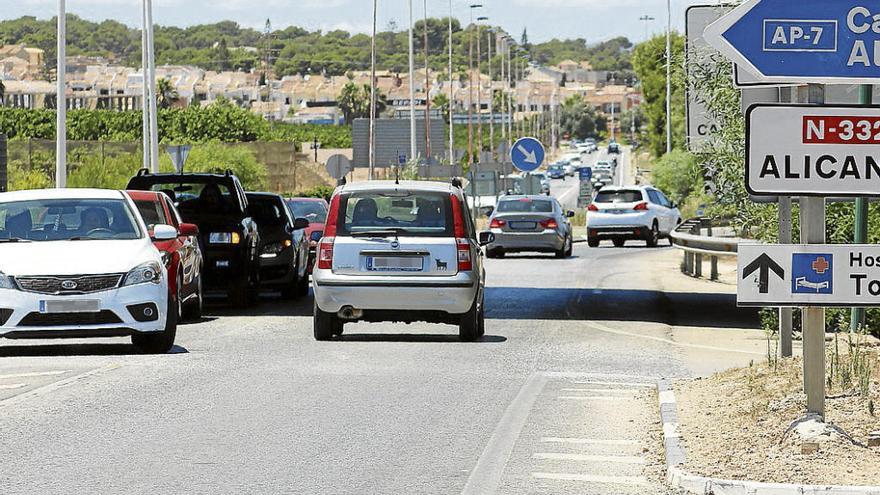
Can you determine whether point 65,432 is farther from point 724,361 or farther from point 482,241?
point 482,241

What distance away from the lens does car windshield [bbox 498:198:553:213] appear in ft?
136

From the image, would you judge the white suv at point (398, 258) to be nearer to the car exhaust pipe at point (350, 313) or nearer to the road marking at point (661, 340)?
the car exhaust pipe at point (350, 313)

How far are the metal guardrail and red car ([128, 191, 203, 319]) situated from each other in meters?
8.18

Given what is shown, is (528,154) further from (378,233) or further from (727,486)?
(727,486)

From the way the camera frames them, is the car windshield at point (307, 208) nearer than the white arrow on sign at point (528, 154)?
→ Yes

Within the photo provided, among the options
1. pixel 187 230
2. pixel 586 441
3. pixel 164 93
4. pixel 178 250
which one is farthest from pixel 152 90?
pixel 164 93

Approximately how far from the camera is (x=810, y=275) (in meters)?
10.1

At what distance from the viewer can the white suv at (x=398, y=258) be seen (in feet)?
59.3

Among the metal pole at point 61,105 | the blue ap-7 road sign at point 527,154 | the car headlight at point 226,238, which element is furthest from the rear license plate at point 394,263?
the blue ap-7 road sign at point 527,154

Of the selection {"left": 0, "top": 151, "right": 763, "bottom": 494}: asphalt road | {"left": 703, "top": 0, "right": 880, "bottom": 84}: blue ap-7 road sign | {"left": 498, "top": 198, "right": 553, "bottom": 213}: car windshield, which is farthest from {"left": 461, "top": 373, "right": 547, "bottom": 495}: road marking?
{"left": 498, "top": 198, "right": 553, "bottom": 213}: car windshield

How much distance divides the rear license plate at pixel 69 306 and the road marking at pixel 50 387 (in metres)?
0.66

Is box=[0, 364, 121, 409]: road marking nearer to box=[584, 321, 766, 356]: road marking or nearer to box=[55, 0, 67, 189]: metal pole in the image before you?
box=[584, 321, 766, 356]: road marking

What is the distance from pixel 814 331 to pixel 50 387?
6352 mm

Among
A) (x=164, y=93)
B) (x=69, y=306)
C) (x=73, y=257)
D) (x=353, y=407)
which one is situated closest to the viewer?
(x=353, y=407)
